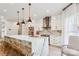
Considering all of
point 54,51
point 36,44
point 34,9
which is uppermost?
point 34,9

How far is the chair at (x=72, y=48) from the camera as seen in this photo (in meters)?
2.71

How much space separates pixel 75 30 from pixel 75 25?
10cm

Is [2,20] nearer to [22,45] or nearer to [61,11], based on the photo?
[22,45]

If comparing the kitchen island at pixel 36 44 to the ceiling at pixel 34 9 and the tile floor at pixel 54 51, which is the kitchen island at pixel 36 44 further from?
the ceiling at pixel 34 9

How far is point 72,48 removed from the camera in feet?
8.99

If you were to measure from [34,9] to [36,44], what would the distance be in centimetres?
68

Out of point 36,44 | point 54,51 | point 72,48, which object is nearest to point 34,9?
point 36,44

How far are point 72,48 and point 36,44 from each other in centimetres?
69

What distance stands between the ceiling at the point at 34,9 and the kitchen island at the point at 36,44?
0.36 meters

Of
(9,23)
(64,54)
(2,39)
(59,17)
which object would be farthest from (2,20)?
(64,54)

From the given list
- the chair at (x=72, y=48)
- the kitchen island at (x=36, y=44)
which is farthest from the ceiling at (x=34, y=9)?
the chair at (x=72, y=48)

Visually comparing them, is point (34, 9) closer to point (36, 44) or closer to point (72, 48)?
point (36, 44)

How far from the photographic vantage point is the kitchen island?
9.04ft

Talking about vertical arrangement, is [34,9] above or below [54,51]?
above
